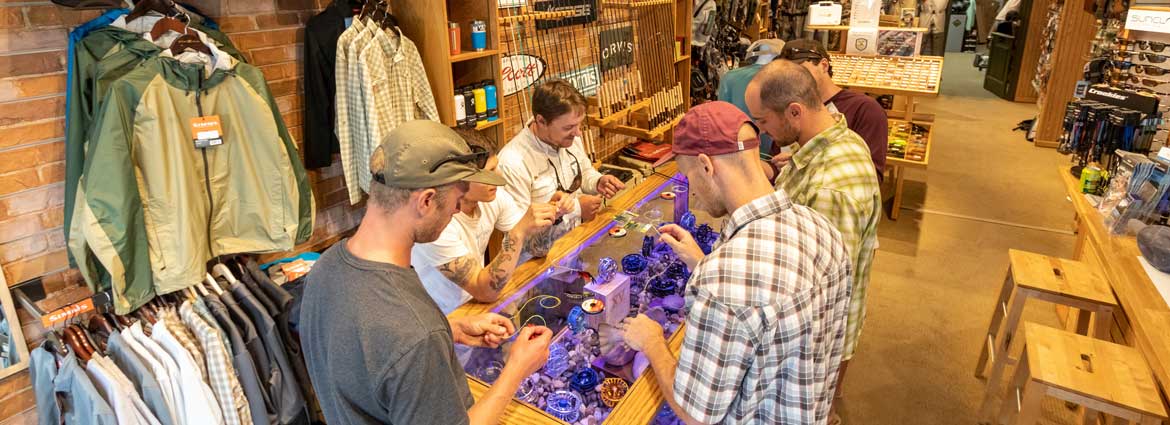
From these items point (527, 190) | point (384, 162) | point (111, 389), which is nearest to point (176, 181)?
point (111, 389)

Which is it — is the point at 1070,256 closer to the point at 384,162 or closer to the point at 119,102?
the point at 384,162

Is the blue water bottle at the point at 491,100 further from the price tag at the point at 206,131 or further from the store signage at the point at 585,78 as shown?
the price tag at the point at 206,131

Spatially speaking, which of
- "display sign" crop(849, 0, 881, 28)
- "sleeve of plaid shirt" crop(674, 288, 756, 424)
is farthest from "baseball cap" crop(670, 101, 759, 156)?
"display sign" crop(849, 0, 881, 28)

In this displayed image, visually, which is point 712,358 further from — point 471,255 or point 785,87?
point 785,87

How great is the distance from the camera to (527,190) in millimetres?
3236

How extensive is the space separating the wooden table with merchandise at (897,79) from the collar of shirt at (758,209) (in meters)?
4.82

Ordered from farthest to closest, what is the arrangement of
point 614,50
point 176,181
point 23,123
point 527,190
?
point 614,50, point 527,190, point 176,181, point 23,123

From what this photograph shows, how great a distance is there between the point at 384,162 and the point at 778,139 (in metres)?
1.66

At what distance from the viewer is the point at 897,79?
6.18m

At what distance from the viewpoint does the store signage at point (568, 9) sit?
4555 mm

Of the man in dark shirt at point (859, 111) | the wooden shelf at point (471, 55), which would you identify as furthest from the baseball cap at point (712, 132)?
the wooden shelf at point (471, 55)

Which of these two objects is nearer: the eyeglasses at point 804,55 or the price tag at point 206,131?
the price tag at point 206,131

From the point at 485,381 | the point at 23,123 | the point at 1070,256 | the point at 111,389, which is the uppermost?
the point at 23,123

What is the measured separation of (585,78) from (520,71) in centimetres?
72
